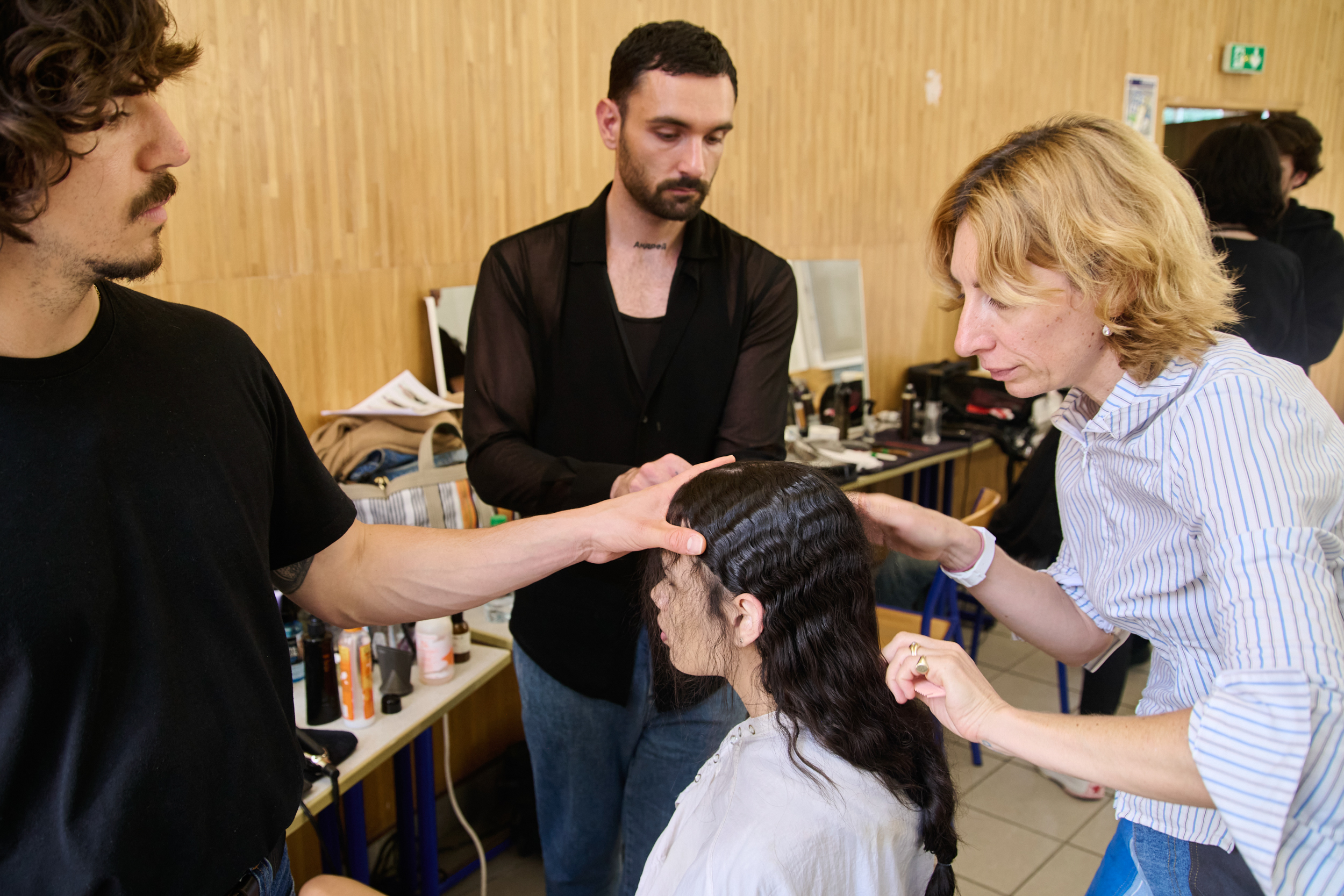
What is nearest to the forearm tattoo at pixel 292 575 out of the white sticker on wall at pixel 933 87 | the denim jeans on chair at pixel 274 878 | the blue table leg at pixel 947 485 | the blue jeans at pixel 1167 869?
the denim jeans on chair at pixel 274 878

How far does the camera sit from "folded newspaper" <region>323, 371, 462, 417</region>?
2.73 meters

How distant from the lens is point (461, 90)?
2.95 m

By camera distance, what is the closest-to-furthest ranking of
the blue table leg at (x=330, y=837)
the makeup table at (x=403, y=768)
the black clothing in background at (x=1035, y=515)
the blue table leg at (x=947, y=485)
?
the makeup table at (x=403, y=768) < the blue table leg at (x=330, y=837) < the black clothing in background at (x=1035, y=515) < the blue table leg at (x=947, y=485)

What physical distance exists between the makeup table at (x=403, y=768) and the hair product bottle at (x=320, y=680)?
0.06 feet

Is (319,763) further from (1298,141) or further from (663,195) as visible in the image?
(1298,141)

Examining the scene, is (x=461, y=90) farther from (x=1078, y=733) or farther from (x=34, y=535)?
(x=1078, y=733)

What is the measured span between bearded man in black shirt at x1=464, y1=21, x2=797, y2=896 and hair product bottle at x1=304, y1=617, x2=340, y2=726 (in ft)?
1.45

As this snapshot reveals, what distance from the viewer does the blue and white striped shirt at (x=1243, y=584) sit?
2.81ft

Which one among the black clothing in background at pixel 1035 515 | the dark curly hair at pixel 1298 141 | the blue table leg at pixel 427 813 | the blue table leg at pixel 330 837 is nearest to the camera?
the blue table leg at pixel 330 837

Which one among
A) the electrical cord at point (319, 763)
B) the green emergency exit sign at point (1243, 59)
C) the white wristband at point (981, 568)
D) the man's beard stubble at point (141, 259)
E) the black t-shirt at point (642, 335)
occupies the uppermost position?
the green emergency exit sign at point (1243, 59)

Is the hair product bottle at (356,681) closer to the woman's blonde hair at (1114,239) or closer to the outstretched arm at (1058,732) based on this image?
the outstretched arm at (1058,732)

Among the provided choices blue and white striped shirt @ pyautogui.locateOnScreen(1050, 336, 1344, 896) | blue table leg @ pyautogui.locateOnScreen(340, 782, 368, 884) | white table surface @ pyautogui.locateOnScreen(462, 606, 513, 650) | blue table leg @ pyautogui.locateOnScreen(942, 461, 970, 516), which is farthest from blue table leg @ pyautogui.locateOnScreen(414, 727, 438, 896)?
blue table leg @ pyautogui.locateOnScreen(942, 461, 970, 516)

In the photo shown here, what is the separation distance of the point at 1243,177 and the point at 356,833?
3269 millimetres

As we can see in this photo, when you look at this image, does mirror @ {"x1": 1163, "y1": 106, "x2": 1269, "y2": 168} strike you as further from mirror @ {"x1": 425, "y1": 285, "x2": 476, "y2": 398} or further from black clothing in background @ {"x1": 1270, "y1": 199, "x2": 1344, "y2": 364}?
mirror @ {"x1": 425, "y1": 285, "x2": 476, "y2": 398}
